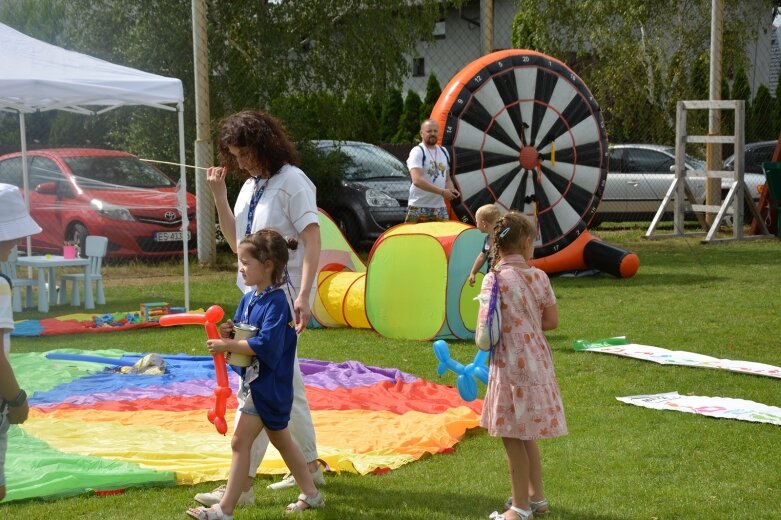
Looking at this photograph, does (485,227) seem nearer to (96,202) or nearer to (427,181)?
(427,181)

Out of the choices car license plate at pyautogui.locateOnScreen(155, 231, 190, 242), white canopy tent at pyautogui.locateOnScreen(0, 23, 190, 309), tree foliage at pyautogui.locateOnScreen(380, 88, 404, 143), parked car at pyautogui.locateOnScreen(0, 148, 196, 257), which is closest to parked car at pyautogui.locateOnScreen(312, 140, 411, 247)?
car license plate at pyautogui.locateOnScreen(155, 231, 190, 242)

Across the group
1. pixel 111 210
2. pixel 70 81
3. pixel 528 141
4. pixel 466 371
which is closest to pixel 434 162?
pixel 528 141

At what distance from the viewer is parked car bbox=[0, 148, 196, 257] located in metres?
14.1

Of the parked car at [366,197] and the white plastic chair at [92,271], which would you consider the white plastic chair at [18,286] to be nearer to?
the white plastic chair at [92,271]

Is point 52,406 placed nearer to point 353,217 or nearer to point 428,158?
point 428,158

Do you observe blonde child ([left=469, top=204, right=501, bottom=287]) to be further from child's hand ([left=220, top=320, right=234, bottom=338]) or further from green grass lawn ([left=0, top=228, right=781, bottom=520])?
child's hand ([left=220, top=320, right=234, bottom=338])

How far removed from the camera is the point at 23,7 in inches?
814

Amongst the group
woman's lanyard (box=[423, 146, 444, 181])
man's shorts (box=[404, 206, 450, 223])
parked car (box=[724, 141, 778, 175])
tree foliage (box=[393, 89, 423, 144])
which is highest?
tree foliage (box=[393, 89, 423, 144])

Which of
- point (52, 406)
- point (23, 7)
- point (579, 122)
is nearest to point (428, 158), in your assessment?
point (579, 122)

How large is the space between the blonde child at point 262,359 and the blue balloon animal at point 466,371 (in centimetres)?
115

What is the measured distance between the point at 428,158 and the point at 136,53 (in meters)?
5.79

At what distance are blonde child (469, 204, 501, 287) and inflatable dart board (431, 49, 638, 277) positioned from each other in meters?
3.48

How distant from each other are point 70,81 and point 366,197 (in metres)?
6.50

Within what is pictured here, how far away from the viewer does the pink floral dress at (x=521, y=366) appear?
4543 millimetres
